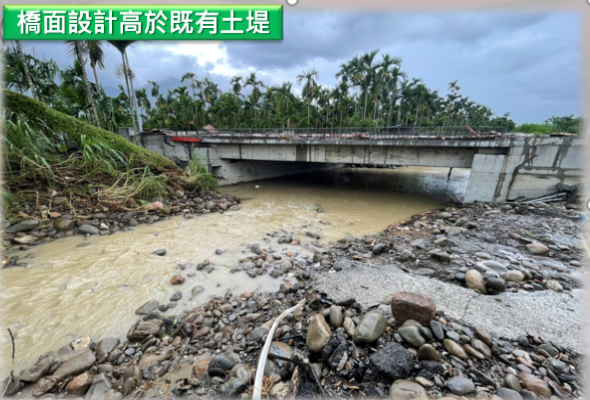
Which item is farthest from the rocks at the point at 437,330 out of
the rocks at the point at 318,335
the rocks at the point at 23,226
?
the rocks at the point at 23,226

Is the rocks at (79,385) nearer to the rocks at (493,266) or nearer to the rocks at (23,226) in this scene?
the rocks at (493,266)

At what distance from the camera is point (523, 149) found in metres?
8.40

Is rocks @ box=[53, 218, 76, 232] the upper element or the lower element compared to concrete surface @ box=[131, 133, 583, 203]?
lower

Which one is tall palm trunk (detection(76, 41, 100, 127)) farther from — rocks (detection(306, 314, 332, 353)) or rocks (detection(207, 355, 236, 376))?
rocks (detection(306, 314, 332, 353))

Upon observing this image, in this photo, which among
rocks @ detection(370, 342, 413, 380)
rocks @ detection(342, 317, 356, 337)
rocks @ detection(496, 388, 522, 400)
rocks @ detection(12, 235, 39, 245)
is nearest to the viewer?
rocks @ detection(496, 388, 522, 400)

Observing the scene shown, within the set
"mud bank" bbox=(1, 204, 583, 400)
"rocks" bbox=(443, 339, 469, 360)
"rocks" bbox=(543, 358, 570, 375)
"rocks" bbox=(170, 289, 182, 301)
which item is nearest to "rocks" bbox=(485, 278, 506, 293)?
"mud bank" bbox=(1, 204, 583, 400)

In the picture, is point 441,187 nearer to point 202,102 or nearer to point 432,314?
point 432,314

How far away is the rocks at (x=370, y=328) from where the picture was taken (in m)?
2.13

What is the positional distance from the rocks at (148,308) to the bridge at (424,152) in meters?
10.3

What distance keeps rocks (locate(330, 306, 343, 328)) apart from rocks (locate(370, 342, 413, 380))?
510 millimetres

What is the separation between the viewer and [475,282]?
304cm

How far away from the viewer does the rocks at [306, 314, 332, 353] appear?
6.94 ft

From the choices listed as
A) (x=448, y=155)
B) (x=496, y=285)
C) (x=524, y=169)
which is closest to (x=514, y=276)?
(x=496, y=285)

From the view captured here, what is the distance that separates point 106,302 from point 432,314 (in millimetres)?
4700
